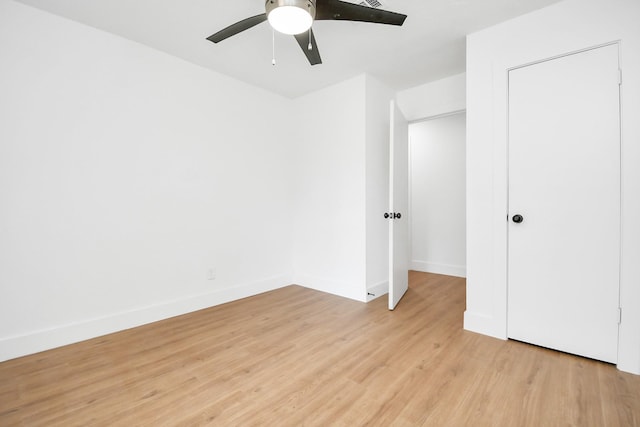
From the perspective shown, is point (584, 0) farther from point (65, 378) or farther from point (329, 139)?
point (65, 378)

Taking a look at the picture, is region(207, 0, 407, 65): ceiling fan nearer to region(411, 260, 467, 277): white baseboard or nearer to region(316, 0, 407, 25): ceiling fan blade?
region(316, 0, 407, 25): ceiling fan blade

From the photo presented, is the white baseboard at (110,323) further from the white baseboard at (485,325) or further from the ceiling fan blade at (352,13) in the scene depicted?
the ceiling fan blade at (352,13)

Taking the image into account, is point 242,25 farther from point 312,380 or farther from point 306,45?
point 312,380

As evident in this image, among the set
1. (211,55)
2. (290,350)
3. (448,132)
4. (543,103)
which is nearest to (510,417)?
(290,350)

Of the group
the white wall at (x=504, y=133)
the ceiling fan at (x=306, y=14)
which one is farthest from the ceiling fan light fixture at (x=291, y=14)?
the white wall at (x=504, y=133)

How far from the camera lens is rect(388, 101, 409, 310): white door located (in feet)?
9.64

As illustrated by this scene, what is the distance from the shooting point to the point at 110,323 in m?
2.45

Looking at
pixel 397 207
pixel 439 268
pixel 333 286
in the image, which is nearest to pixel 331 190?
pixel 397 207

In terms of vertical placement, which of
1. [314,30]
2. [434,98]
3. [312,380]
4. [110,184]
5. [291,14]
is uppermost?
[314,30]

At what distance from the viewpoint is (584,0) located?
1986 mm

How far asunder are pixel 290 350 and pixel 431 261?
10.6 feet

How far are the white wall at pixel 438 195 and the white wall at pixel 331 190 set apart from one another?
175 centimetres

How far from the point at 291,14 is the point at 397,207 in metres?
2.11

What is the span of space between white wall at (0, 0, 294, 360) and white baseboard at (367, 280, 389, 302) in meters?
1.41
